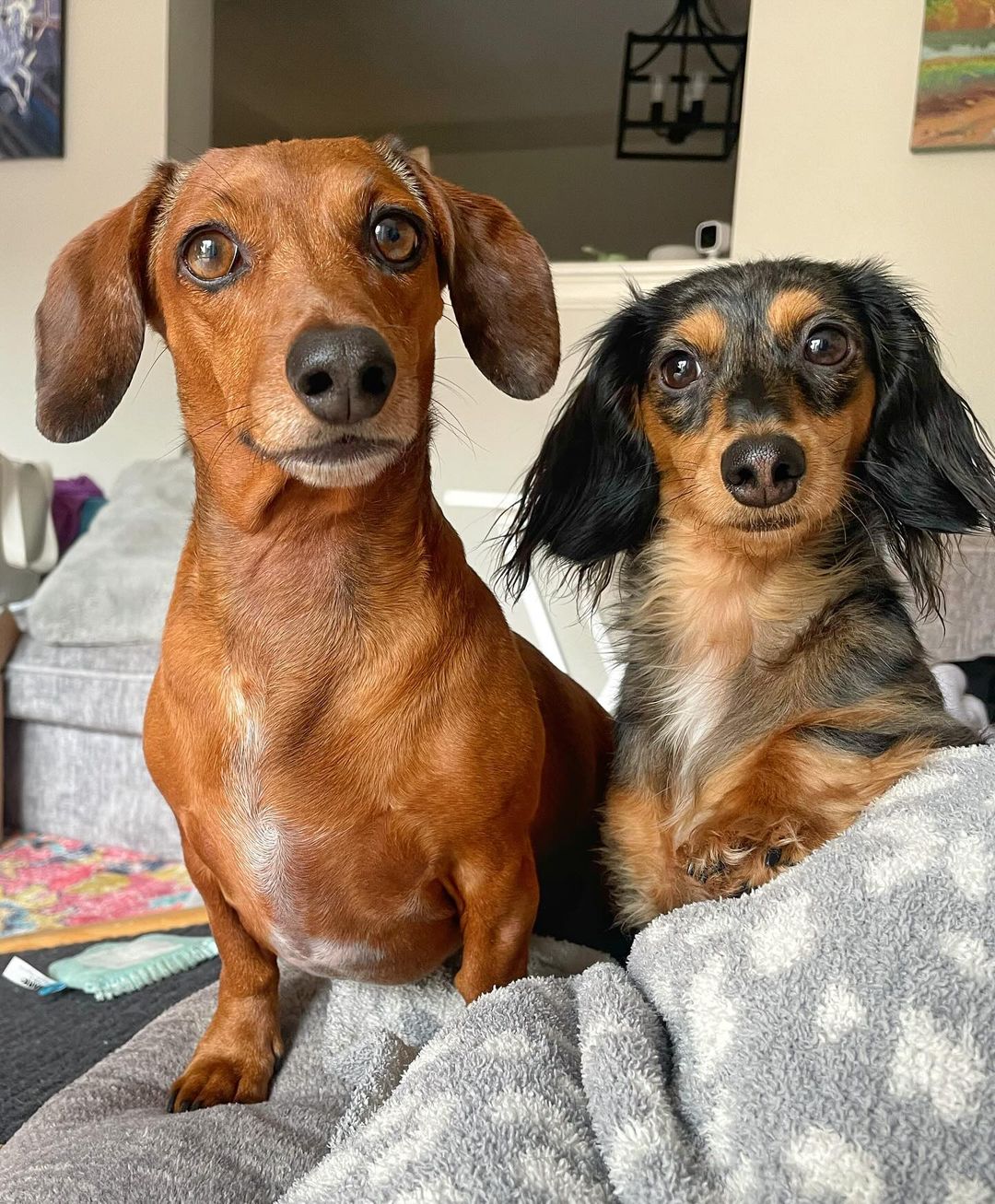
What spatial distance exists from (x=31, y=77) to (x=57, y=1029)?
3418 millimetres

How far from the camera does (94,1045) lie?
1.59 meters

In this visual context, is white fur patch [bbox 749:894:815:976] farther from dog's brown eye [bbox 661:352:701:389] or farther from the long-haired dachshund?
dog's brown eye [bbox 661:352:701:389]

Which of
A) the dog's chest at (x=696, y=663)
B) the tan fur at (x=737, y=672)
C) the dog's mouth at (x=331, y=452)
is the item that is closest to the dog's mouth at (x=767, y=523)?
the tan fur at (x=737, y=672)

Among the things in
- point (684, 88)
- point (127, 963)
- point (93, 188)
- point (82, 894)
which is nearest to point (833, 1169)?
point (127, 963)

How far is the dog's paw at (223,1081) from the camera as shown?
1029mm

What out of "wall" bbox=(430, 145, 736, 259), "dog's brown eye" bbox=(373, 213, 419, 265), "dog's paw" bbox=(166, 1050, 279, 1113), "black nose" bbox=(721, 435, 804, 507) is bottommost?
"dog's paw" bbox=(166, 1050, 279, 1113)

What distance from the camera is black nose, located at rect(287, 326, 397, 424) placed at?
0.81 meters

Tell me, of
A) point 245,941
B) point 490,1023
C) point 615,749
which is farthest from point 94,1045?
point 490,1023

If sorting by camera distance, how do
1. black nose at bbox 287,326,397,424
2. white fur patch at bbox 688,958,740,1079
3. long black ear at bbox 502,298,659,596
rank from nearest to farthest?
white fur patch at bbox 688,958,740,1079, black nose at bbox 287,326,397,424, long black ear at bbox 502,298,659,596

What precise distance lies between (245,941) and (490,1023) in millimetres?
455

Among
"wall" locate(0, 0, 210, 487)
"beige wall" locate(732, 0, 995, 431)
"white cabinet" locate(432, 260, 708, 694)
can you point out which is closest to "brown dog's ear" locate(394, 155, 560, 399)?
"white cabinet" locate(432, 260, 708, 694)

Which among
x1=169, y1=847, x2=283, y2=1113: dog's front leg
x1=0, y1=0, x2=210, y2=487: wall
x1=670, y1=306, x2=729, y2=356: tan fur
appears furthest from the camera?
x1=0, y1=0, x2=210, y2=487: wall

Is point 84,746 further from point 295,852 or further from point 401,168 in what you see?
point 401,168

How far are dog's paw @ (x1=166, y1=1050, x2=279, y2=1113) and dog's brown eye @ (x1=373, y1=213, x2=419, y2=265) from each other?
34.1 inches
